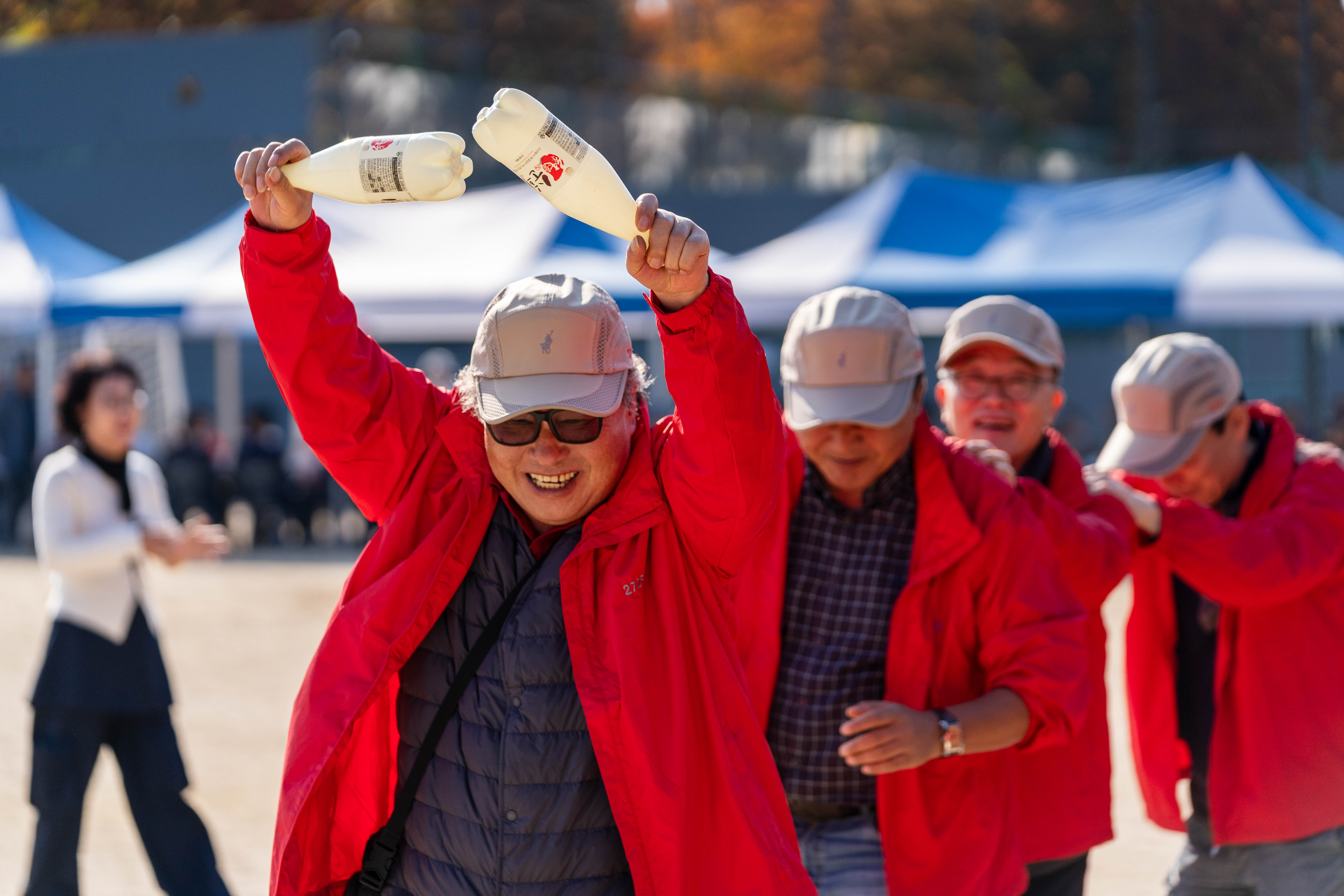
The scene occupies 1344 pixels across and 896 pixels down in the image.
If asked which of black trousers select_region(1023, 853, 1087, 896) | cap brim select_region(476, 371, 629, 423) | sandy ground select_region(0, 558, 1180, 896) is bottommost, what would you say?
sandy ground select_region(0, 558, 1180, 896)

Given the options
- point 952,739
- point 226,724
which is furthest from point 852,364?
point 226,724

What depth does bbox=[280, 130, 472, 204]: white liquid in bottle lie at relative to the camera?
214 cm

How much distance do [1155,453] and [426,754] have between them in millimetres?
2067

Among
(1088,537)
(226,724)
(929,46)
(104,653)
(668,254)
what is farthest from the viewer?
(929,46)

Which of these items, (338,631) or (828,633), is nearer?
(338,631)

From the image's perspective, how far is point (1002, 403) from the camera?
3.55m

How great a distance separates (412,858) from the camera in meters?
2.37

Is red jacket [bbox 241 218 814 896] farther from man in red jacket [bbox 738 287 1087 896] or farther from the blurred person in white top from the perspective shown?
the blurred person in white top

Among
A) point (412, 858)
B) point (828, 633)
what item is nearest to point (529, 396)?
point (412, 858)

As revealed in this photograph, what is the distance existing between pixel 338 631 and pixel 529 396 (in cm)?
52

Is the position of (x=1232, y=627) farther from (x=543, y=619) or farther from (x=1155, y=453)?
(x=543, y=619)

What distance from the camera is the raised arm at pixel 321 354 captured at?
7.52ft

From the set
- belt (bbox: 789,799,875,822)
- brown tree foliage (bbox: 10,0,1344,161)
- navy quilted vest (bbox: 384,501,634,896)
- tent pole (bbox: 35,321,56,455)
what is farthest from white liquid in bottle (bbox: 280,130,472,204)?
tent pole (bbox: 35,321,56,455)

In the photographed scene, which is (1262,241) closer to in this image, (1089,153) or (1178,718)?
(1178,718)
